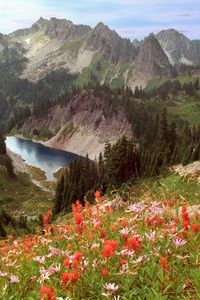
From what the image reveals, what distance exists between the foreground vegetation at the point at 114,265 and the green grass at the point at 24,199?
135708mm

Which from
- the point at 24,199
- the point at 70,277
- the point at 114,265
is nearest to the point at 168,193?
the point at 114,265

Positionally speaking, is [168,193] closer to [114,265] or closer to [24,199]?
[114,265]

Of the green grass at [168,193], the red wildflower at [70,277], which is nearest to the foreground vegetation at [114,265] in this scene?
the red wildflower at [70,277]

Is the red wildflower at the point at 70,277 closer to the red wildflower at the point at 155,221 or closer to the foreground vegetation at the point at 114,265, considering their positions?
the foreground vegetation at the point at 114,265

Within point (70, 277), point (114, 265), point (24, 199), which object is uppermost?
point (70, 277)

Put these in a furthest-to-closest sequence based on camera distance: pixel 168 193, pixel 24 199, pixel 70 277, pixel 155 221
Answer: pixel 24 199, pixel 168 193, pixel 155 221, pixel 70 277

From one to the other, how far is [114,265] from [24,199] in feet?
553

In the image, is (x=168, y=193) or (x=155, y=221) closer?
(x=155, y=221)

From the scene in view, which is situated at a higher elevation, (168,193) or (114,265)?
(168,193)

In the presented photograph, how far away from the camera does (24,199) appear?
6860 inches

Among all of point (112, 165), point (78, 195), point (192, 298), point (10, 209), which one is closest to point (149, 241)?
point (192, 298)

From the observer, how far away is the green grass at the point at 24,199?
154 m

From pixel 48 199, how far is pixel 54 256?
170244 millimetres

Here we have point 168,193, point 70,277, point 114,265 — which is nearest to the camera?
point 70,277
